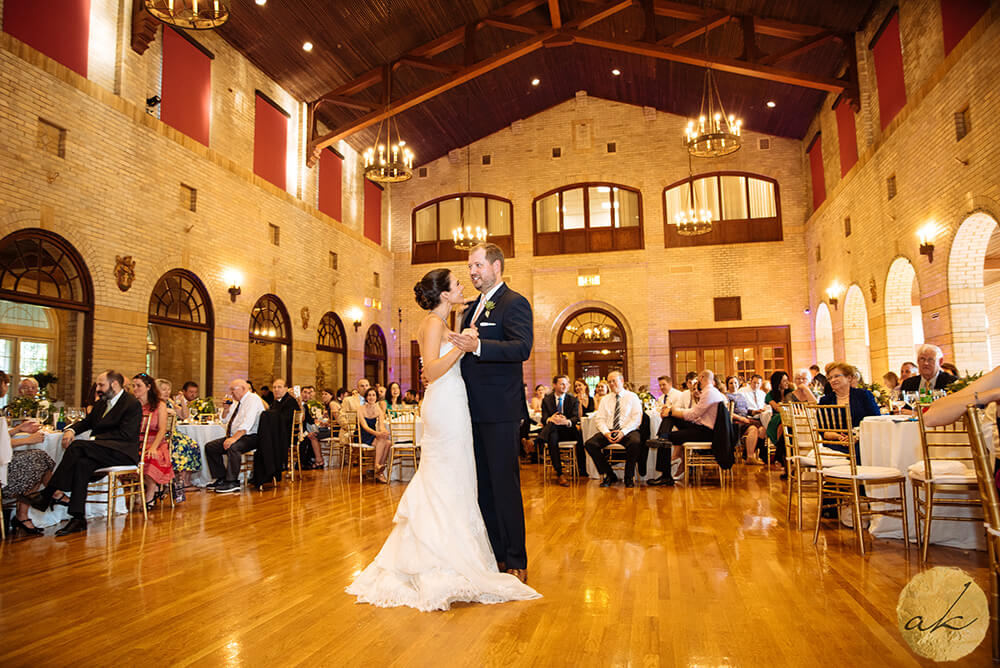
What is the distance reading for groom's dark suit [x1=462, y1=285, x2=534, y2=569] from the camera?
3150mm

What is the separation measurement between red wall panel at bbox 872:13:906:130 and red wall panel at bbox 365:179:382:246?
35.3ft

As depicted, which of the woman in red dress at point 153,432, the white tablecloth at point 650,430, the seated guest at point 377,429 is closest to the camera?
the woman in red dress at point 153,432

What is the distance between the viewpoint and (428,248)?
16.8 meters

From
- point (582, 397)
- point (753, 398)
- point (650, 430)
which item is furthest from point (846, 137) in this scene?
point (650, 430)

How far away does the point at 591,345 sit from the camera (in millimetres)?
15969

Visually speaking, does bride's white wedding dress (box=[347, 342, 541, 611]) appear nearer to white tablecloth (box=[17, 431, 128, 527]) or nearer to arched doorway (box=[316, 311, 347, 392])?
white tablecloth (box=[17, 431, 128, 527])

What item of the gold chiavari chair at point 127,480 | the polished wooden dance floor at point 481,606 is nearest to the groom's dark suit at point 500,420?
the polished wooden dance floor at point 481,606

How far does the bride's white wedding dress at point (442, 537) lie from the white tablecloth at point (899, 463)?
2.75 meters

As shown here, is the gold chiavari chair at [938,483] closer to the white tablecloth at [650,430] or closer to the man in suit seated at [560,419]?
the white tablecloth at [650,430]

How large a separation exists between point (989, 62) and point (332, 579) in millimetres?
8192

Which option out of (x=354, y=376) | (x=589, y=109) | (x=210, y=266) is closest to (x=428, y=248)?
(x=354, y=376)

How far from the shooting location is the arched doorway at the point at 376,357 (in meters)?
15.7

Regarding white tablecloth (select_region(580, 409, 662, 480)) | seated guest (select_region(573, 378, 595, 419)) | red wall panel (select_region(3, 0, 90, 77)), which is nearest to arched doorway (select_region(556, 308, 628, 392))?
seated guest (select_region(573, 378, 595, 419))

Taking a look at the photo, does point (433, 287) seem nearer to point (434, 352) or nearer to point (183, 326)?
point (434, 352)
